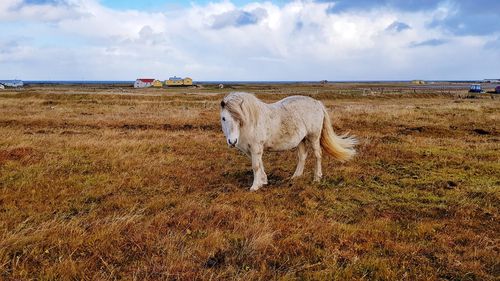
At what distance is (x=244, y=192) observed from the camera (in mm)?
8375

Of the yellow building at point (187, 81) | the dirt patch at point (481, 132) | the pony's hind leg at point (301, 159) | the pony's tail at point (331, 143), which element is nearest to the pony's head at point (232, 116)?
the pony's hind leg at point (301, 159)

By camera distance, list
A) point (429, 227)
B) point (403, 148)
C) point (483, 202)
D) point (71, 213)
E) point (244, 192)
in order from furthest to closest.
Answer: point (403, 148) → point (244, 192) → point (483, 202) → point (71, 213) → point (429, 227)

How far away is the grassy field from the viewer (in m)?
4.59

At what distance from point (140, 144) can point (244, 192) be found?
6.90 meters

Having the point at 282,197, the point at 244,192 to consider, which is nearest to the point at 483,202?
the point at 282,197

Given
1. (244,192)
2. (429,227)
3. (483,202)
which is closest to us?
(429,227)

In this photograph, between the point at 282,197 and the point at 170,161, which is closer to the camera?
the point at 282,197

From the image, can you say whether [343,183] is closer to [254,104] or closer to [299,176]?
[299,176]

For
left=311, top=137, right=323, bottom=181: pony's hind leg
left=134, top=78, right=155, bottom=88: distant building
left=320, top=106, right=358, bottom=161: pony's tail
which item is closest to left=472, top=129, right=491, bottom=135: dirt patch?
left=320, top=106, right=358, bottom=161: pony's tail

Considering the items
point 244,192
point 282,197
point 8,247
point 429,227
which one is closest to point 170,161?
point 244,192

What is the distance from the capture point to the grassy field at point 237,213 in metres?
4.59

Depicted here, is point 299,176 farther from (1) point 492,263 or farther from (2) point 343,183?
(1) point 492,263

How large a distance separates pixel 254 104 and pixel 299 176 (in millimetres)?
2615

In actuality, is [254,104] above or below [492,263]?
above
